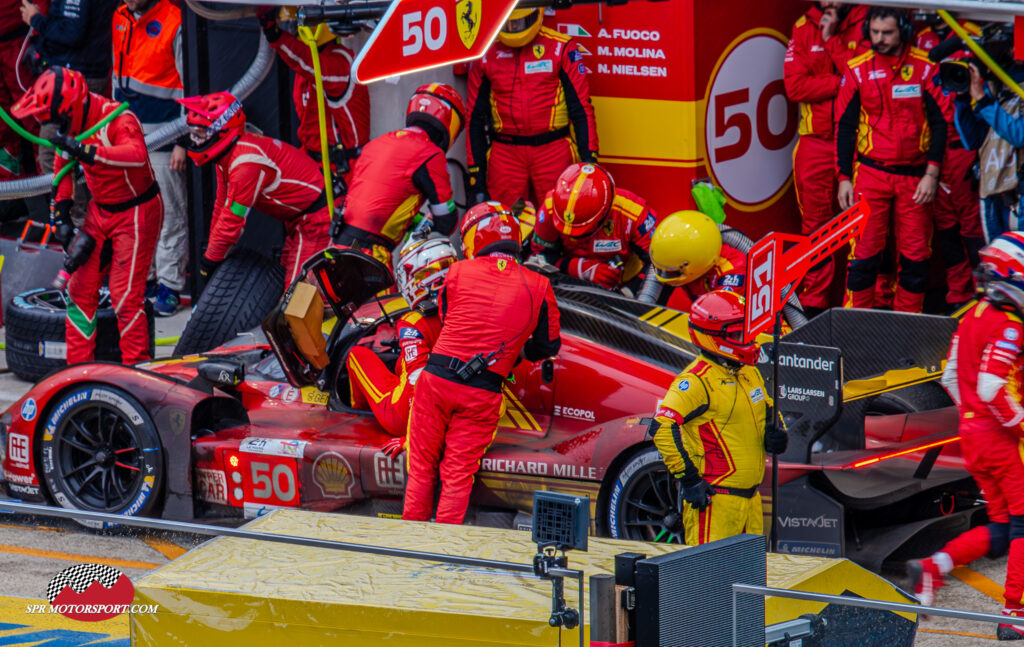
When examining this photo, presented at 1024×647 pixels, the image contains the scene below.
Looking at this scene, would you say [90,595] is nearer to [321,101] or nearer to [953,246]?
[321,101]

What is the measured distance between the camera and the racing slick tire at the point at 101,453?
7059mm

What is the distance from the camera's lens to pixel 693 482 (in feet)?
18.6

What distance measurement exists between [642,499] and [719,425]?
689 mm

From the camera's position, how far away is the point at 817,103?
10.1m

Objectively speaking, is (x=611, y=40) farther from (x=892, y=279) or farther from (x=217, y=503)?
(x=217, y=503)

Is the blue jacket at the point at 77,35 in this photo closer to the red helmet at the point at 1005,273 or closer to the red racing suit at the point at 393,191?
the red racing suit at the point at 393,191

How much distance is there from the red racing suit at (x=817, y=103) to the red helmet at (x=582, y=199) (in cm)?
252

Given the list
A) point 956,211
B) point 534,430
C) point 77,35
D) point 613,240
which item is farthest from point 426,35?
point 77,35

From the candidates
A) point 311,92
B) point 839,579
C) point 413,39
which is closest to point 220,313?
point 311,92

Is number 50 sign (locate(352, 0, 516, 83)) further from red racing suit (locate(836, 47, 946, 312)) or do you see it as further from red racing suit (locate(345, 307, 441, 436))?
red racing suit (locate(836, 47, 946, 312))

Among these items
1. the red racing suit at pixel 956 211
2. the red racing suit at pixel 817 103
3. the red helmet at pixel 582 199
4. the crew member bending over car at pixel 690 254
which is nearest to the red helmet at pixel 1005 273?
the crew member bending over car at pixel 690 254

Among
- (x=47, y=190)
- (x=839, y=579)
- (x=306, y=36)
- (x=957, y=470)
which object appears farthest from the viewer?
(x=47, y=190)

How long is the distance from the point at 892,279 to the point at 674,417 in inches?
189

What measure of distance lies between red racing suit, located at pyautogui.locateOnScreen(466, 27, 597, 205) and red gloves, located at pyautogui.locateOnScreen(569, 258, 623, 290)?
5.65 ft
